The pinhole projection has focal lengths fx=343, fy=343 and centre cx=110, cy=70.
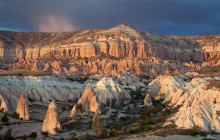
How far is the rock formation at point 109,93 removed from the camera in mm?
59594

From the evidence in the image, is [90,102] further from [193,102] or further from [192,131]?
[192,131]

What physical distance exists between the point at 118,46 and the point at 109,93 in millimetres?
67608

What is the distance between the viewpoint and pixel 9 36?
165m

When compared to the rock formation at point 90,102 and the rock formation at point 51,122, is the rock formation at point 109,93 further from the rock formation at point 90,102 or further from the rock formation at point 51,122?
the rock formation at point 51,122

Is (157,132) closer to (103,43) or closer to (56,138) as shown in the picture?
(56,138)

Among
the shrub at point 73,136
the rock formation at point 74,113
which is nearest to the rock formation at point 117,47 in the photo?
the rock formation at point 74,113

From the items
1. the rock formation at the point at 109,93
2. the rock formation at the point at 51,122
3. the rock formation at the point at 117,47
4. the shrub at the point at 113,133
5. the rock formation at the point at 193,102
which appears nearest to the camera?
the shrub at the point at 113,133

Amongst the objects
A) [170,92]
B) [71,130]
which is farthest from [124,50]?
[71,130]

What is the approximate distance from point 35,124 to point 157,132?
42.0ft

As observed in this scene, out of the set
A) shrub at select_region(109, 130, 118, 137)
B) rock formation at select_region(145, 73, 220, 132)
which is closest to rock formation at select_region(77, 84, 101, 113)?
rock formation at select_region(145, 73, 220, 132)

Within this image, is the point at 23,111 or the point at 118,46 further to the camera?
the point at 118,46

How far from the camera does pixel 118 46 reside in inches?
5017

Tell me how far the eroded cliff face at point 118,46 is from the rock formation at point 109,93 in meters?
62.4

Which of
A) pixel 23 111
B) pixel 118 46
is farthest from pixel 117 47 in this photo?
pixel 23 111
